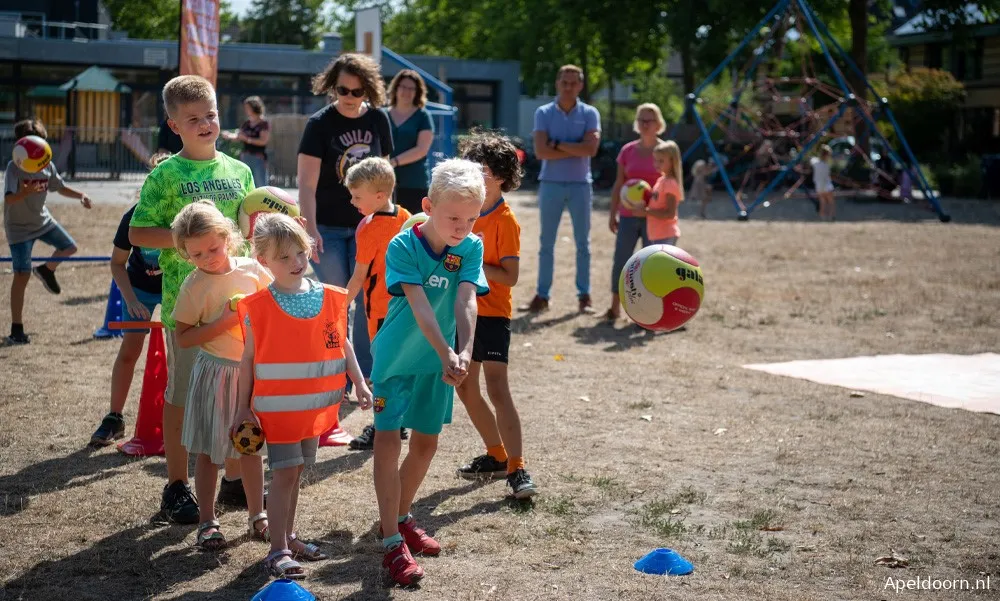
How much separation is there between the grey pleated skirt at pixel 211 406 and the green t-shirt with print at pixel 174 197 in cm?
34

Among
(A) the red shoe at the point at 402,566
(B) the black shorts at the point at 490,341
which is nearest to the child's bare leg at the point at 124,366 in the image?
(B) the black shorts at the point at 490,341

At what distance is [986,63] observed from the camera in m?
48.3

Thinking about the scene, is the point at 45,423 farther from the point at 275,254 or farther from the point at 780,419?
the point at 780,419

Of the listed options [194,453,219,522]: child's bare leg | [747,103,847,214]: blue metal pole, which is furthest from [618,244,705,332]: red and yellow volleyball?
[747,103,847,214]: blue metal pole

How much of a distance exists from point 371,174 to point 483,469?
1626 millimetres

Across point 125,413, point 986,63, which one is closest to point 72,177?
point 125,413

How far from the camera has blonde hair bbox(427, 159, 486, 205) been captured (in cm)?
408

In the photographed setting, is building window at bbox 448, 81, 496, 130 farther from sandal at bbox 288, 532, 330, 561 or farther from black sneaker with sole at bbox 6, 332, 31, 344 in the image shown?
sandal at bbox 288, 532, 330, 561

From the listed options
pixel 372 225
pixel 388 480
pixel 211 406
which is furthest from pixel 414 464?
pixel 372 225

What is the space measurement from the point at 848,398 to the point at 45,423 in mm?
5213

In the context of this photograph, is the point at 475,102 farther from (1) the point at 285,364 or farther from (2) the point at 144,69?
(1) the point at 285,364

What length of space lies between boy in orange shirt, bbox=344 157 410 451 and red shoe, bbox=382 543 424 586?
1451 millimetres

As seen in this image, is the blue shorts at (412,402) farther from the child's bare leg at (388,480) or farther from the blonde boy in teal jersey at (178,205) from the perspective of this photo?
the blonde boy in teal jersey at (178,205)

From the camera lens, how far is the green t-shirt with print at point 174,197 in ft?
15.5
